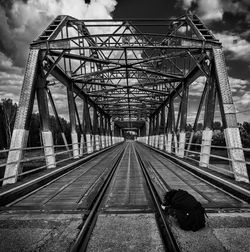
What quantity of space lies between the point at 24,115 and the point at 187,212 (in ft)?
25.1

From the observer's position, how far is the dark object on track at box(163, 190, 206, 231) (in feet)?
10.7

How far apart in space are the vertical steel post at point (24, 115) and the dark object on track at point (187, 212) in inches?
226

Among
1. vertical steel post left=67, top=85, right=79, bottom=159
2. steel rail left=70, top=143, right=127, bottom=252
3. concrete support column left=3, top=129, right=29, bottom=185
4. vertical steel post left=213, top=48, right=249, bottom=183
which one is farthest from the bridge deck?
vertical steel post left=67, top=85, right=79, bottom=159

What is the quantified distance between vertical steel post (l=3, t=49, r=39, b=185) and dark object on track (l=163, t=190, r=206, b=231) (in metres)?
5.75

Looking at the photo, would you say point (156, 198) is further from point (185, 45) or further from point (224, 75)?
point (185, 45)

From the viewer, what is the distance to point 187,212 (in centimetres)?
339

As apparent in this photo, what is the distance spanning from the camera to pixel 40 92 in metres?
9.93

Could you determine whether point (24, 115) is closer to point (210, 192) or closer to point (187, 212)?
point (187, 212)

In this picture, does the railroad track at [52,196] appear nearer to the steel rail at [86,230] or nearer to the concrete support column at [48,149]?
the steel rail at [86,230]

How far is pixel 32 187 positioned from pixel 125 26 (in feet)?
42.9

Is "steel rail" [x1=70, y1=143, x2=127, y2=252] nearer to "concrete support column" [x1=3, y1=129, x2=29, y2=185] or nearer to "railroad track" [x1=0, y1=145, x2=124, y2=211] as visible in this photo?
"railroad track" [x1=0, y1=145, x2=124, y2=211]

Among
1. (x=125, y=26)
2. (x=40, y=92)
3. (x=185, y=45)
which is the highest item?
(x=125, y=26)

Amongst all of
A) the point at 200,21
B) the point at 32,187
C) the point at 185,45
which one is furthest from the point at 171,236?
the point at 200,21

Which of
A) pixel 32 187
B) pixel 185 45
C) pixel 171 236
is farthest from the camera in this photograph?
pixel 185 45
